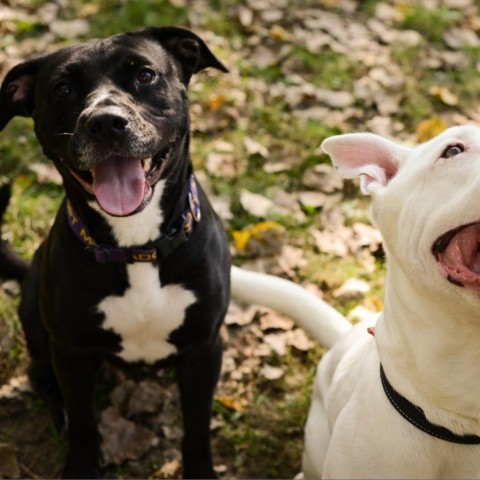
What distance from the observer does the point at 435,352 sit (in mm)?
2006

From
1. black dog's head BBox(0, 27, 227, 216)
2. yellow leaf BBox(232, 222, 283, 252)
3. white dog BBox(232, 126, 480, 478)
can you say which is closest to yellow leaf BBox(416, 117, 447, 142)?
yellow leaf BBox(232, 222, 283, 252)

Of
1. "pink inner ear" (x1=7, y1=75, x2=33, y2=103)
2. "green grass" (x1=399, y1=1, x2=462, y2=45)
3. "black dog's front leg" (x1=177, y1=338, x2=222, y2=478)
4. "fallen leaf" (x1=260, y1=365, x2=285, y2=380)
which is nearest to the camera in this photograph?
"pink inner ear" (x1=7, y1=75, x2=33, y2=103)

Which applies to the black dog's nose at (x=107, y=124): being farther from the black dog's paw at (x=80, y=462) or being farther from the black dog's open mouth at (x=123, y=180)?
the black dog's paw at (x=80, y=462)

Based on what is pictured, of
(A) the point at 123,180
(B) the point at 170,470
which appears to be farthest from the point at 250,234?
(A) the point at 123,180

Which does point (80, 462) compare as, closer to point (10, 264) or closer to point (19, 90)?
point (10, 264)

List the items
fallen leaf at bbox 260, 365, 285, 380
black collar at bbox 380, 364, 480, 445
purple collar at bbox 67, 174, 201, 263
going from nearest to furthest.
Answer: black collar at bbox 380, 364, 480, 445
purple collar at bbox 67, 174, 201, 263
fallen leaf at bbox 260, 365, 285, 380

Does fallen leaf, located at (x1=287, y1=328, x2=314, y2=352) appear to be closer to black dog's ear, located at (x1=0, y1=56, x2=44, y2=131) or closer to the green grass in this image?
black dog's ear, located at (x1=0, y1=56, x2=44, y2=131)

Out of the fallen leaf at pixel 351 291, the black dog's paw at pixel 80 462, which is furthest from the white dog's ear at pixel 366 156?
the black dog's paw at pixel 80 462

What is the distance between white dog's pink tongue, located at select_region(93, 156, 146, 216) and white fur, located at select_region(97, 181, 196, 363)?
0.10 metres

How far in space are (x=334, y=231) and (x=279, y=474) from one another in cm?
144

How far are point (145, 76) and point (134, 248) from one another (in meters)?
0.60

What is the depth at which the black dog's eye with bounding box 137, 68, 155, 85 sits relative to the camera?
2.62 meters

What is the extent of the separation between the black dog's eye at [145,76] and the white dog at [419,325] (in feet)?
2.39

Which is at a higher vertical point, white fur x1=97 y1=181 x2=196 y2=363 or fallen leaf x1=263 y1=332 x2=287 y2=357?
white fur x1=97 y1=181 x2=196 y2=363
